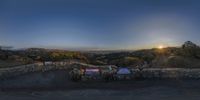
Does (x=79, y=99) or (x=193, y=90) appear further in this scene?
(x=193, y=90)

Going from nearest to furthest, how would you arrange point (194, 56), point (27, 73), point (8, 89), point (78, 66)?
point (8, 89) < point (27, 73) < point (78, 66) < point (194, 56)

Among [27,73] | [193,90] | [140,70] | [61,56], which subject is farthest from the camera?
[61,56]

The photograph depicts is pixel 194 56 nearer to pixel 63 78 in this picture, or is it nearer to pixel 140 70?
pixel 140 70

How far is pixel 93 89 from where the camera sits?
90.0 ft

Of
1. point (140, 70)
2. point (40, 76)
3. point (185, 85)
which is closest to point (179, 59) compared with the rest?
point (140, 70)

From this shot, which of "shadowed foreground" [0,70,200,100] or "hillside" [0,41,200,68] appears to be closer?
"shadowed foreground" [0,70,200,100]

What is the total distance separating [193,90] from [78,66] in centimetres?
1283

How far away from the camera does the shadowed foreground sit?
25.0 metres

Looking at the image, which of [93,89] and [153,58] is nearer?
[93,89]

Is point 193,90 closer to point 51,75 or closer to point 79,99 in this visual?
point 79,99

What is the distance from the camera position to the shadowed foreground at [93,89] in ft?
81.9

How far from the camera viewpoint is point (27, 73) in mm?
33594

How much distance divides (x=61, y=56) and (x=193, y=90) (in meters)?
23.4

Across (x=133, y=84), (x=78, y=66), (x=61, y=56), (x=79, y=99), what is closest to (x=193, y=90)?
(x=133, y=84)
